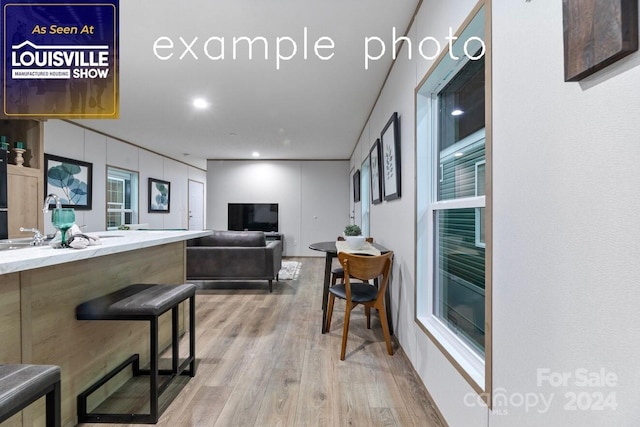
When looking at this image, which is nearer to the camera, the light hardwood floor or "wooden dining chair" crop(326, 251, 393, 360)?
the light hardwood floor

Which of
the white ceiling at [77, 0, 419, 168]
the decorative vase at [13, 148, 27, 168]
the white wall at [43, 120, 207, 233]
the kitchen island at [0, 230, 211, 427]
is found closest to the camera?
the kitchen island at [0, 230, 211, 427]

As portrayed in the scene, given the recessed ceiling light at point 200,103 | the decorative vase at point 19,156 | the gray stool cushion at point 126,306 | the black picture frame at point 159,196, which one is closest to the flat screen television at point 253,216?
the black picture frame at point 159,196

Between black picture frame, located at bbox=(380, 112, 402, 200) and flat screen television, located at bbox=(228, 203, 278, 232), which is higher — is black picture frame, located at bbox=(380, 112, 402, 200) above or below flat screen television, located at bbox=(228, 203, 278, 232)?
above

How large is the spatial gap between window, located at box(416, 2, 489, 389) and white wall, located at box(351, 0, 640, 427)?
0.77 ft

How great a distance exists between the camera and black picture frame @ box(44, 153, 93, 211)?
4.57 metres

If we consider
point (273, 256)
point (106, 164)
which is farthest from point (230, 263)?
point (106, 164)

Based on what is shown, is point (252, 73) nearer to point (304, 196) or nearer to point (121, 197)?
point (121, 197)

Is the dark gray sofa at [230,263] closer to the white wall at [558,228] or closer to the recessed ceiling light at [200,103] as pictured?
the recessed ceiling light at [200,103]

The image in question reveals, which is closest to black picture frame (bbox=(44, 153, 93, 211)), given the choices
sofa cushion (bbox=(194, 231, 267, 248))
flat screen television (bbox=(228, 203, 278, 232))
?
sofa cushion (bbox=(194, 231, 267, 248))

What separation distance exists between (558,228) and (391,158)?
2016 millimetres

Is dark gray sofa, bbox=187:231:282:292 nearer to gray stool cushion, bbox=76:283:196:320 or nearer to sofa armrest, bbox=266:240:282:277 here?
sofa armrest, bbox=266:240:282:277

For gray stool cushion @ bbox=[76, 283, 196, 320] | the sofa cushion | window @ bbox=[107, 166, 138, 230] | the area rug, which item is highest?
window @ bbox=[107, 166, 138, 230]

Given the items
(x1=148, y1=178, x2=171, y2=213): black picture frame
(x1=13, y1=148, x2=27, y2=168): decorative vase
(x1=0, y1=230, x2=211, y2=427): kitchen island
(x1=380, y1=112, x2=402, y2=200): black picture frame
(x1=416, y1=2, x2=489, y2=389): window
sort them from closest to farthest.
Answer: (x1=0, y1=230, x2=211, y2=427): kitchen island < (x1=416, y1=2, x2=489, y2=389): window < (x1=380, y1=112, x2=402, y2=200): black picture frame < (x1=13, y1=148, x2=27, y2=168): decorative vase < (x1=148, y1=178, x2=171, y2=213): black picture frame

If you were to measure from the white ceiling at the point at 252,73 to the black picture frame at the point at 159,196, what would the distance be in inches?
62.7
